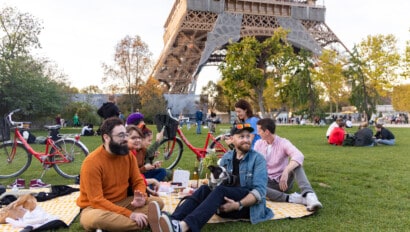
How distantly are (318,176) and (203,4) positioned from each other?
2892 centimetres

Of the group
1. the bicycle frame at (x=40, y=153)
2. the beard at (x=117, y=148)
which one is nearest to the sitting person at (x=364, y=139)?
the bicycle frame at (x=40, y=153)

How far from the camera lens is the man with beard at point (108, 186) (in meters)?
3.17

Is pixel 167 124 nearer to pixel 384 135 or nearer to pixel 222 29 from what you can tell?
pixel 384 135

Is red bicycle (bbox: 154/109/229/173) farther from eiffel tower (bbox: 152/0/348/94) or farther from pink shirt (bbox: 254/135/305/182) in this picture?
eiffel tower (bbox: 152/0/348/94)

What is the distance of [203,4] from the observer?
33.0m

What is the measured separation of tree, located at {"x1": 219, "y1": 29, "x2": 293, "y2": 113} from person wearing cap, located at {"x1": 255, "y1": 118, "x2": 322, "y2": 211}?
22191 mm

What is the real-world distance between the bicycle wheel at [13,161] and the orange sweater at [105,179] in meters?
4.10

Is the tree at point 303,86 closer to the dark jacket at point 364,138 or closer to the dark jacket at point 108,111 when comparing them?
the dark jacket at point 364,138

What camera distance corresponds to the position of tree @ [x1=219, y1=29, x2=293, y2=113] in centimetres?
2675

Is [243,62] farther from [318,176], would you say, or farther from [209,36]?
[318,176]

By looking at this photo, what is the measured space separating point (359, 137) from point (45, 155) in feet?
32.1

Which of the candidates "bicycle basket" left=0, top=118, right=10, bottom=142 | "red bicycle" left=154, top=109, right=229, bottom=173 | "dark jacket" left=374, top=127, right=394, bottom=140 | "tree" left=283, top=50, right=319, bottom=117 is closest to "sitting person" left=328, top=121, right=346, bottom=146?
"dark jacket" left=374, top=127, right=394, bottom=140

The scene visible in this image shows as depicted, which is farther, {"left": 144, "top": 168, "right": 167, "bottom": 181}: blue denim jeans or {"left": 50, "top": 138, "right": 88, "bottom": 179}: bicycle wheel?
{"left": 50, "top": 138, "right": 88, "bottom": 179}: bicycle wheel

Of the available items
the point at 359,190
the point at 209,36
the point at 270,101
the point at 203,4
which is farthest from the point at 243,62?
the point at 359,190
